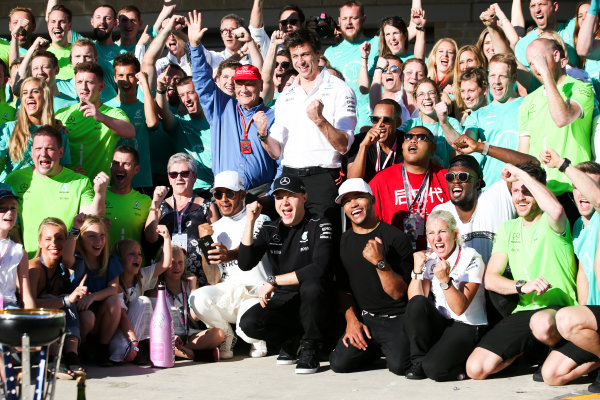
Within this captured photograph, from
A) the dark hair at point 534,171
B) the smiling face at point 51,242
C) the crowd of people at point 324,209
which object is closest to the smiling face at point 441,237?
the crowd of people at point 324,209

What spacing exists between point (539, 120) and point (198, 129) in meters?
3.40

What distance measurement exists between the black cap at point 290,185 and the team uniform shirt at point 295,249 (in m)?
0.27

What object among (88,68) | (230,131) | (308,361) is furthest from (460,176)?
(88,68)

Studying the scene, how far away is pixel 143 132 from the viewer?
30.1 feet

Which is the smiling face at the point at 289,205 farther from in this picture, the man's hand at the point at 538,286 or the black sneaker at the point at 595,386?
the black sneaker at the point at 595,386

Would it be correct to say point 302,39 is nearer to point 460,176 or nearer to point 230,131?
point 230,131

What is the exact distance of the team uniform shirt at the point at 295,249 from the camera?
7.26 m

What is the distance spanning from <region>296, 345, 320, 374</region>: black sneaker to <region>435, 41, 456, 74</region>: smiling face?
144 inches

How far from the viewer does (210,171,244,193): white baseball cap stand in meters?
7.82

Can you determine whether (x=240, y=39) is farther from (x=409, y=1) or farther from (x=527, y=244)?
(x=409, y=1)

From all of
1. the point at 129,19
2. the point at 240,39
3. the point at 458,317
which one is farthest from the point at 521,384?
the point at 129,19

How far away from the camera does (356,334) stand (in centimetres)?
710

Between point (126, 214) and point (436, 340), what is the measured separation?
9.51 ft

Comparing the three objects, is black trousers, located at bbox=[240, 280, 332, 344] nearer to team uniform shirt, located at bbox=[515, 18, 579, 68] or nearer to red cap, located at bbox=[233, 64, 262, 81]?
red cap, located at bbox=[233, 64, 262, 81]
